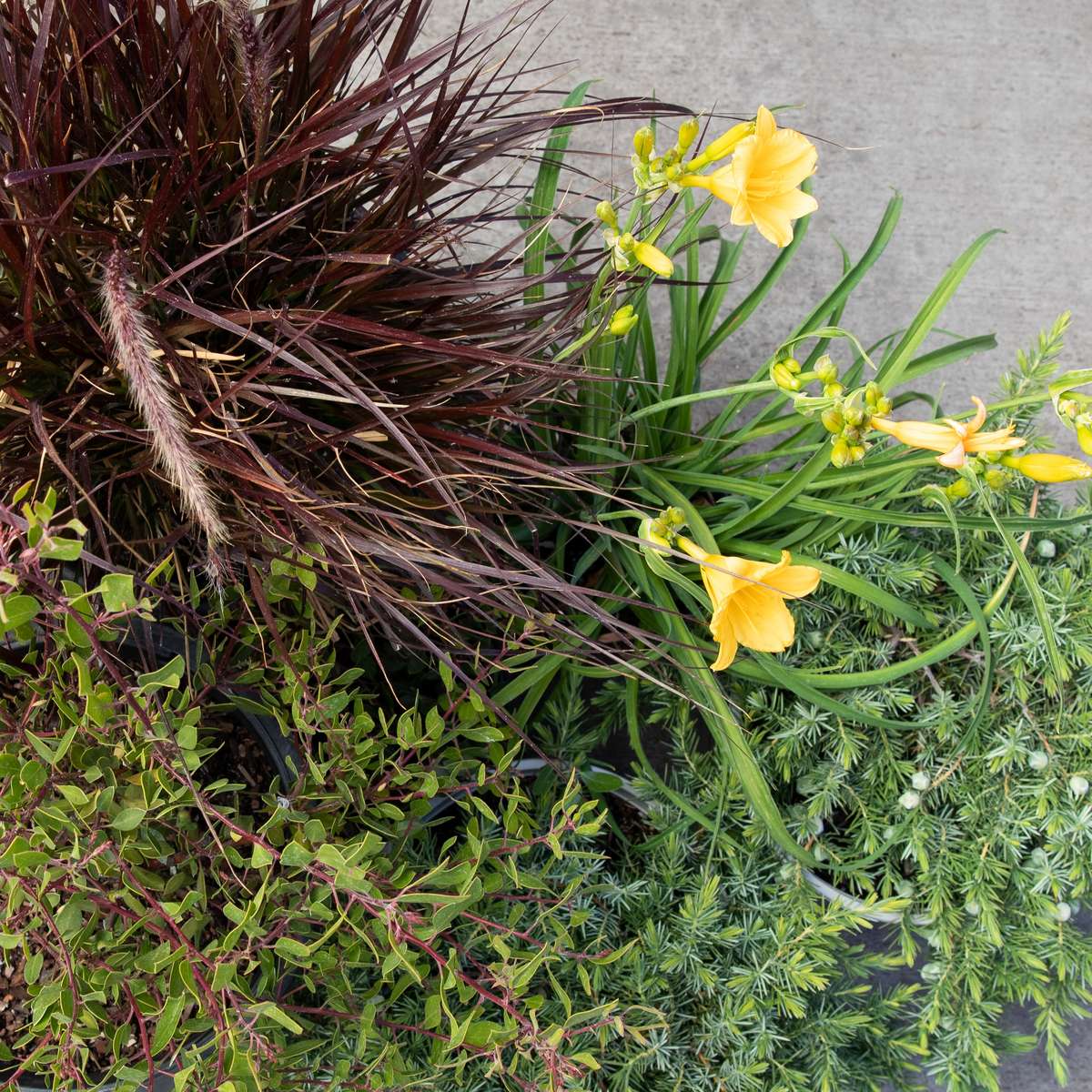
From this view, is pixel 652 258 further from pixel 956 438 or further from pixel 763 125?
pixel 956 438

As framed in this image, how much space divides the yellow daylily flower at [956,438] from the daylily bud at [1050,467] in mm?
45

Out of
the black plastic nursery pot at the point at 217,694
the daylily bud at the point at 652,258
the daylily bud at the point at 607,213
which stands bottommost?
the black plastic nursery pot at the point at 217,694

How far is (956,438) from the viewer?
743 millimetres

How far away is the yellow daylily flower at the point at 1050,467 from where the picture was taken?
29.7 inches

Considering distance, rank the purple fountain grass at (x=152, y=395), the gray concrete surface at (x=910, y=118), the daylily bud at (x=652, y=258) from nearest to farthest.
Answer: the purple fountain grass at (x=152, y=395), the daylily bud at (x=652, y=258), the gray concrete surface at (x=910, y=118)

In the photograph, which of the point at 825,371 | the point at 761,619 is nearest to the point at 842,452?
the point at 825,371

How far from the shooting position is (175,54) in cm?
88

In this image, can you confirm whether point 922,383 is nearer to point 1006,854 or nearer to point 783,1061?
point 1006,854

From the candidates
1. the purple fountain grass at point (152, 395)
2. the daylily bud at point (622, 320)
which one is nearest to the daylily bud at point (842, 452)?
the daylily bud at point (622, 320)

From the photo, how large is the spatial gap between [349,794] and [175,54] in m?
0.72

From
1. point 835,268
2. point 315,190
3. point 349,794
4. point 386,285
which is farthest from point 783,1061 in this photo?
point 835,268

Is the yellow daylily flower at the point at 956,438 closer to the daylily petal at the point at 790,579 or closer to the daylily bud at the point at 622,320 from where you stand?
the daylily petal at the point at 790,579

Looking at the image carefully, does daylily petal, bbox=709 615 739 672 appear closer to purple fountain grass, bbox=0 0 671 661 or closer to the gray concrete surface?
purple fountain grass, bbox=0 0 671 661

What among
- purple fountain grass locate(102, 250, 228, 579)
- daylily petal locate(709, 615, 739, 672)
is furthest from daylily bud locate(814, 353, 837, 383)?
purple fountain grass locate(102, 250, 228, 579)
